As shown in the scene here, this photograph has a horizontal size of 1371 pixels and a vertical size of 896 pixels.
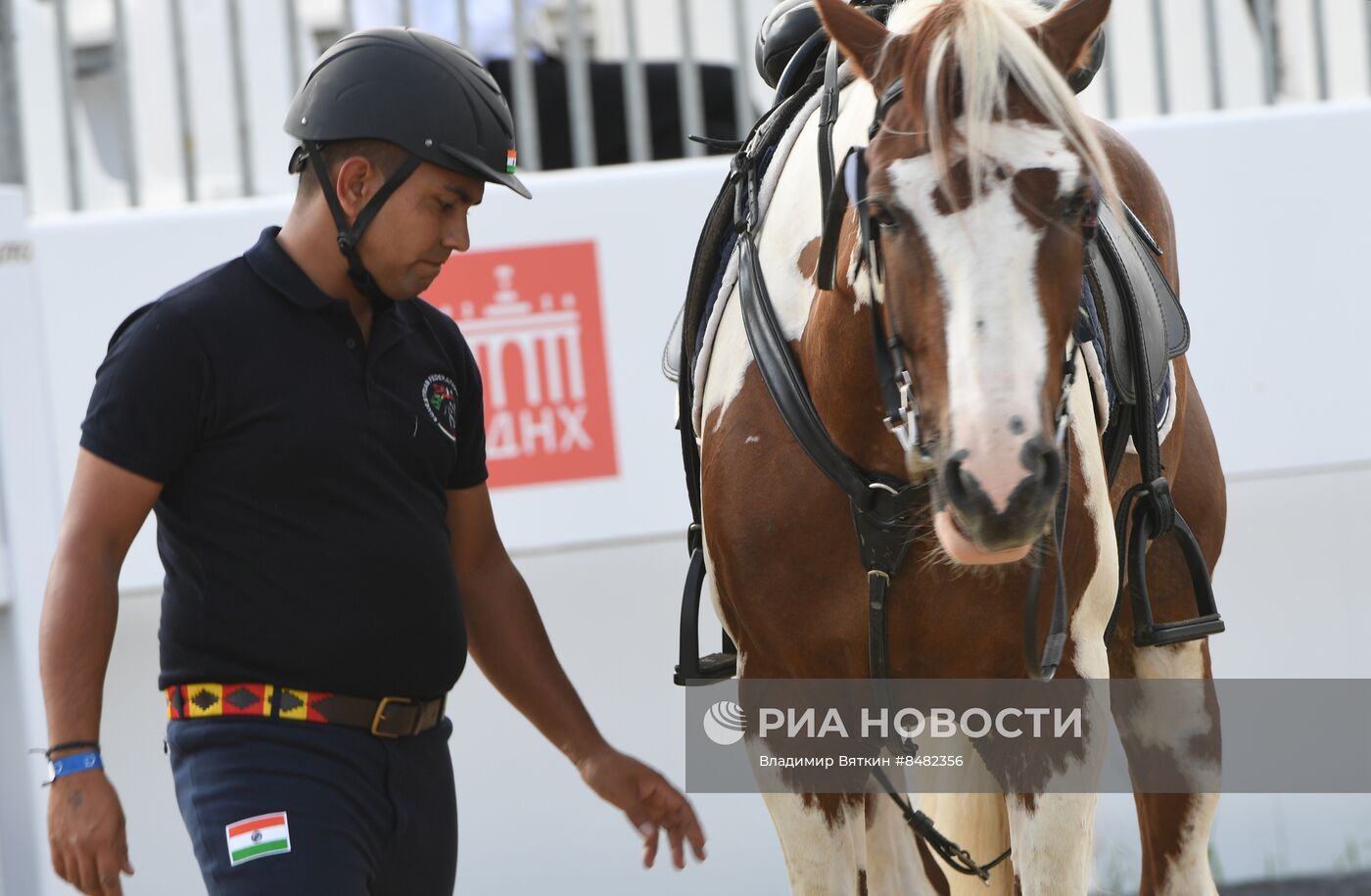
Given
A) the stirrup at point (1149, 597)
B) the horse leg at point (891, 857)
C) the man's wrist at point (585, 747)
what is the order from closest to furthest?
the man's wrist at point (585, 747), the stirrup at point (1149, 597), the horse leg at point (891, 857)

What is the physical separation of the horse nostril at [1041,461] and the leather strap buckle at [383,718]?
39.1 inches

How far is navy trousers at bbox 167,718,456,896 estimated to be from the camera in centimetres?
222

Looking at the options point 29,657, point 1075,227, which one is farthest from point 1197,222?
point 29,657

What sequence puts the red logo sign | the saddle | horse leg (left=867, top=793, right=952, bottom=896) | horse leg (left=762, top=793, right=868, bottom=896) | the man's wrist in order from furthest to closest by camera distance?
the red logo sign, horse leg (left=867, top=793, right=952, bottom=896), the saddle, horse leg (left=762, top=793, right=868, bottom=896), the man's wrist

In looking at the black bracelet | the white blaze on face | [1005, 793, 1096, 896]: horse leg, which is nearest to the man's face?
the white blaze on face

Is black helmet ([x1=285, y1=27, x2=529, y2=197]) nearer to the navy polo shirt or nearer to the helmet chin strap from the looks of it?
the helmet chin strap

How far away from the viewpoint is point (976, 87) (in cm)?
218

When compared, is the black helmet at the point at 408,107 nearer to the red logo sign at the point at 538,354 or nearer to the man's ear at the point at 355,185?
the man's ear at the point at 355,185

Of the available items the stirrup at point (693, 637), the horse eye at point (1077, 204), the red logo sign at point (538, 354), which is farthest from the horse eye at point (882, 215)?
the red logo sign at point (538, 354)

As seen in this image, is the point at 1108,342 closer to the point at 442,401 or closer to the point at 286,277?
the point at 442,401

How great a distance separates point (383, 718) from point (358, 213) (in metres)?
0.73

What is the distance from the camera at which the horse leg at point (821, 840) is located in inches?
114

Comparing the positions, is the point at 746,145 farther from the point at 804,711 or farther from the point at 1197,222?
the point at 1197,222

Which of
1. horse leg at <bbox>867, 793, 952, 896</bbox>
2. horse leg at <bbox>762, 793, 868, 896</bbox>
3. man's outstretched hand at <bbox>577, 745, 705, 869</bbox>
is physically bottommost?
horse leg at <bbox>867, 793, 952, 896</bbox>
